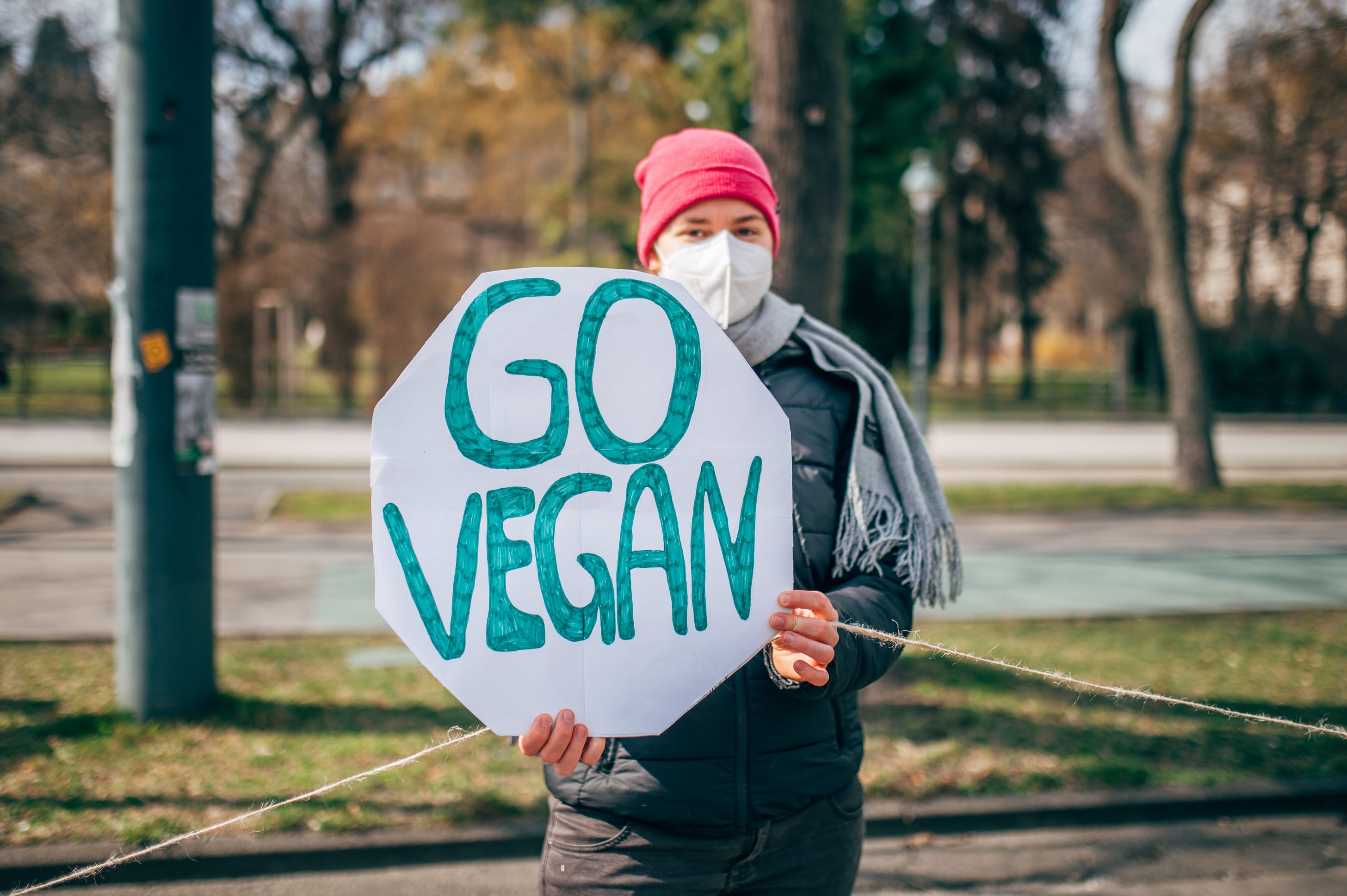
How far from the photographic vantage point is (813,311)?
4.57 metres

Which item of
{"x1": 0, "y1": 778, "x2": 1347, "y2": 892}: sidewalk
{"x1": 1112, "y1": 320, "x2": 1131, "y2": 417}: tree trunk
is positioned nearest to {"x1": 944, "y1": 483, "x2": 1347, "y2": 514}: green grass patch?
{"x1": 0, "y1": 778, "x2": 1347, "y2": 892}: sidewalk

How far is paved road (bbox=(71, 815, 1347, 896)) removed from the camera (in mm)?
3238

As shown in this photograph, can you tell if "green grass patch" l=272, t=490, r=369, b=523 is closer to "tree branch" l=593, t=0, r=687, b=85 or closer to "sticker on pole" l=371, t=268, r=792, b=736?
"sticker on pole" l=371, t=268, r=792, b=736

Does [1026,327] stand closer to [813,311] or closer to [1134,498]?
[1134,498]

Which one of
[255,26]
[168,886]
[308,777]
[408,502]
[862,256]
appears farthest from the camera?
[862,256]

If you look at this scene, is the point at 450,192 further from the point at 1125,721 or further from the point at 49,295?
the point at 1125,721

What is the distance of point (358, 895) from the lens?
317cm

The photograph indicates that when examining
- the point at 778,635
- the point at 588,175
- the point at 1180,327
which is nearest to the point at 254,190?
the point at 588,175

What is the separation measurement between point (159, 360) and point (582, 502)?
11.2ft

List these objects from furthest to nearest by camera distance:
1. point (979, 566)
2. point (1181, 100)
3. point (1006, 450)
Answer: point (1006, 450)
point (1181, 100)
point (979, 566)

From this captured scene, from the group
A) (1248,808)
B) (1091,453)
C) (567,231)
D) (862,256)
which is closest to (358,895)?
(1248,808)

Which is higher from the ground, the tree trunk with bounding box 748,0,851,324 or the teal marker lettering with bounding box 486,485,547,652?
the tree trunk with bounding box 748,0,851,324

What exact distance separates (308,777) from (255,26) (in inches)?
848

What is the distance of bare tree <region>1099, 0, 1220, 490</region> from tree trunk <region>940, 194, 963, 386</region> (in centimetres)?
1856
